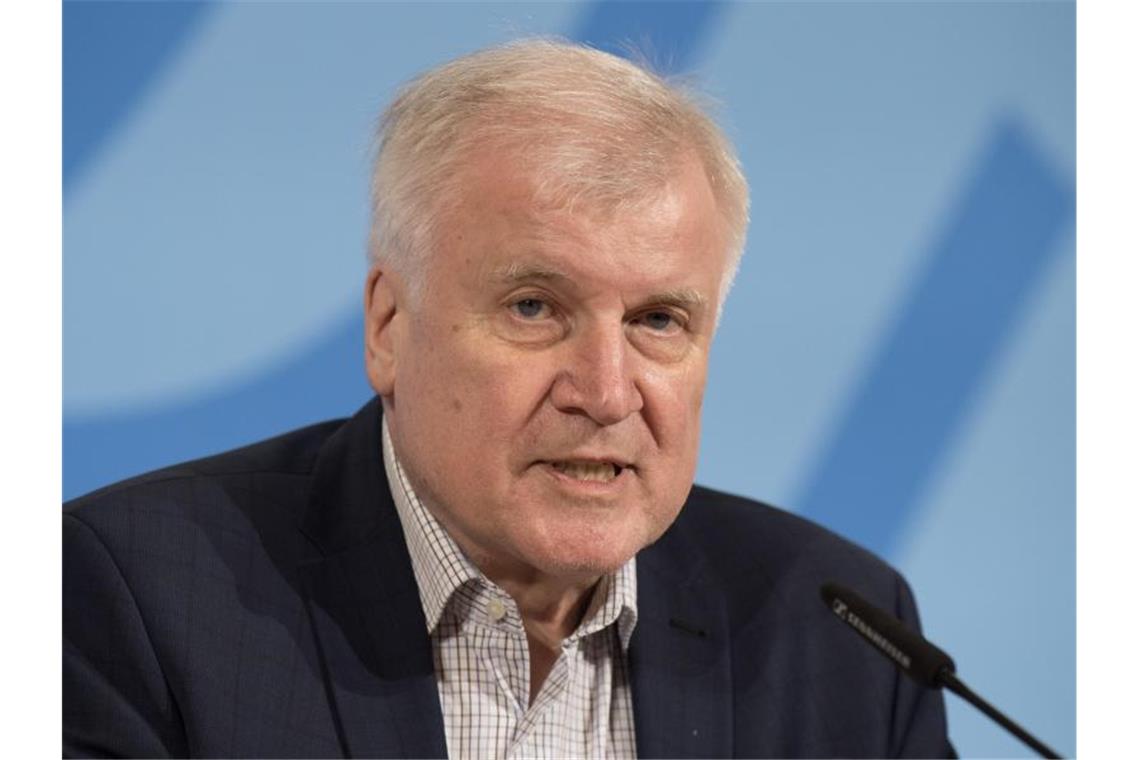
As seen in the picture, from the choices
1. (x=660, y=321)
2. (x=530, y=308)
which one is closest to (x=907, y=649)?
(x=660, y=321)

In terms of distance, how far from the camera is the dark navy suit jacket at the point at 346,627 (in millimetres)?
2145

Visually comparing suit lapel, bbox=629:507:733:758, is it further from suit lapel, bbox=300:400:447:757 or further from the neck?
suit lapel, bbox=300:400:447:757

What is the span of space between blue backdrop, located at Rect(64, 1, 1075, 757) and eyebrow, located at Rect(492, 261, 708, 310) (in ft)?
1.53

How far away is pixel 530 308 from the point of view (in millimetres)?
2240

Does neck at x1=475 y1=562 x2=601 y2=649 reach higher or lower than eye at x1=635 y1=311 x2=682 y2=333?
lower

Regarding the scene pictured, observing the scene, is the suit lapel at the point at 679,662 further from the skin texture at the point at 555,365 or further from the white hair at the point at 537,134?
the white hair at the point at 537,134

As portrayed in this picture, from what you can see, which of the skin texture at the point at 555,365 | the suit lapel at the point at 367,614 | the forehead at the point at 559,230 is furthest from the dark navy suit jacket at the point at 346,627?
the forehead at the point at 559,230

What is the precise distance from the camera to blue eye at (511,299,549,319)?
2.24 metres

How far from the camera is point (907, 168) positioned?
10.4ft

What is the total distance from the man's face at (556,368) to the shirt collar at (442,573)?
7 centimetres

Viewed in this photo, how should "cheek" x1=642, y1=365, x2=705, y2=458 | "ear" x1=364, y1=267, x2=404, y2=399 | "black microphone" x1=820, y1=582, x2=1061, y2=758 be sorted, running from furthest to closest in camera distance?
"ear" x1=364, y1=267, x2=404, y2=399 → "cheek" x1=642, y1=365, x2=705, y2=458 → "black microphone" x1=820, y1=582, x2=1061, y2=758

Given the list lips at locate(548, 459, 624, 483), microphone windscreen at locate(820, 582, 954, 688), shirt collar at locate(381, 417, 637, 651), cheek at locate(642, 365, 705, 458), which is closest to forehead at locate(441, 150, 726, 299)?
cheek at locate(642, 365, 705, 458)

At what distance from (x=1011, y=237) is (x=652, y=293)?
132 cm
